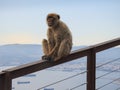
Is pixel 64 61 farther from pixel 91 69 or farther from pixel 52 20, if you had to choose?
pixel 52 20

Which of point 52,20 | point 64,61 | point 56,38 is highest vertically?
point 52,20

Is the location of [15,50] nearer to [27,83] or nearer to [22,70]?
[27,83]

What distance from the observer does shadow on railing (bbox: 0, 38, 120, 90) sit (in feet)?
7.80

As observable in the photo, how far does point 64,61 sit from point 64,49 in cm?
30

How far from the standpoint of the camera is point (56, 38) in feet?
11.4

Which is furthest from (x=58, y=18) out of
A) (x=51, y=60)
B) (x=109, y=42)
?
(x=51, y=60)

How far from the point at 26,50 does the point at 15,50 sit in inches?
9.6

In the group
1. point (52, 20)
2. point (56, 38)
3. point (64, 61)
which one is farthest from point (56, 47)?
point (64, 61)

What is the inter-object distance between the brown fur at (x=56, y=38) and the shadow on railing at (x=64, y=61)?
0.71 ft

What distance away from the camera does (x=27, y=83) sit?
6.30m

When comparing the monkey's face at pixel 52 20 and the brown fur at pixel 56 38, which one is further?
the monkey's face at pixel 52 20

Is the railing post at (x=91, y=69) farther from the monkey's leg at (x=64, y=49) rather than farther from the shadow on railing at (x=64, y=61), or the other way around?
the monkey's leg at (x=64, y=49)

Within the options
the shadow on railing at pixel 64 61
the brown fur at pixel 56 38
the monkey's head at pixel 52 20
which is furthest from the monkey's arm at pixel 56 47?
the shadow on railing at pixel 64 61

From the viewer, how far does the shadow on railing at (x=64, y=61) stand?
2.38 meters
